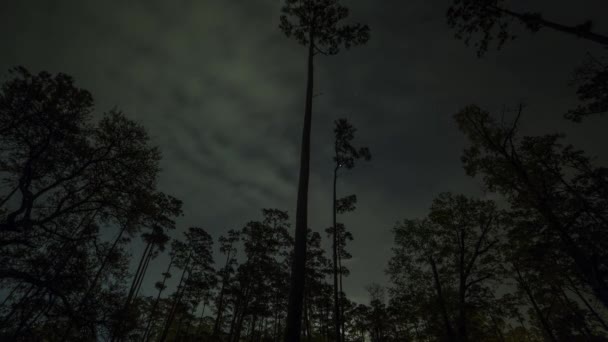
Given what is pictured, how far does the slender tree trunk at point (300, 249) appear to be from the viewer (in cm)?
415

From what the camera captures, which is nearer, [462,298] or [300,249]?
[300,249]

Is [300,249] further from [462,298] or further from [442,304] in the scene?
[442,304]

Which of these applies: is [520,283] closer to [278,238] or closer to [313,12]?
[278,238]

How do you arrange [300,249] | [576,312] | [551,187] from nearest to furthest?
[300,249]
[551,187]
[576,312]

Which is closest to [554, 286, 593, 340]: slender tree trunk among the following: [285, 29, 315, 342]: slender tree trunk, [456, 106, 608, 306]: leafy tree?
[456, 106, 608, 306]: leafy tree

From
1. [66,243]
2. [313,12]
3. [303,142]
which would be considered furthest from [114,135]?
[313,12]

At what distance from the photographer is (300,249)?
5.05 m

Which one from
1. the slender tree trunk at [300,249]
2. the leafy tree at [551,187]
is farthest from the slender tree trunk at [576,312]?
the slender tree trunk at [300,249]

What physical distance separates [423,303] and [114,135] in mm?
23642

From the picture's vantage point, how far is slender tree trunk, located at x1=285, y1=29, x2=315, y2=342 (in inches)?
163

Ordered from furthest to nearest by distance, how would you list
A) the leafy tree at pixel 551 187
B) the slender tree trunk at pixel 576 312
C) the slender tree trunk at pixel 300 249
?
the slender tree trunk at pixel 576 312
the leafy tree at pixel 551 187
the slender tree trunk at pixel 300 249

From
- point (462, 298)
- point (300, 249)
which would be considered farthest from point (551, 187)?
point (300, 249)

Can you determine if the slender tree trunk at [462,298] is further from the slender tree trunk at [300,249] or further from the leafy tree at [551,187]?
the slender tree trunk at [300,249]

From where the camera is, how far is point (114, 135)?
11602 mm
